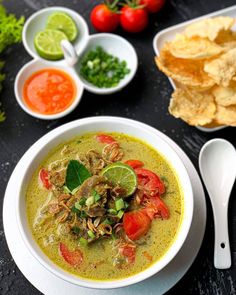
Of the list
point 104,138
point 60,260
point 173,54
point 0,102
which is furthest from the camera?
point 0,102

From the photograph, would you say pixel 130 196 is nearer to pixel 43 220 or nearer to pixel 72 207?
pixel 72 207

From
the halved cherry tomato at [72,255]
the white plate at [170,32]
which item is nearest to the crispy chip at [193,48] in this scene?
the white plate at [170,32]

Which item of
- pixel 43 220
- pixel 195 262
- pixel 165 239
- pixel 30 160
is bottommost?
pixel 195 262

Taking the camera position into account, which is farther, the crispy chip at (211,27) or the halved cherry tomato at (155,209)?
the crispy chip at (211,27)

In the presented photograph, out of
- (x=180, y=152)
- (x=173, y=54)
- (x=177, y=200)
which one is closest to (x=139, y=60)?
(x=173, y=54)

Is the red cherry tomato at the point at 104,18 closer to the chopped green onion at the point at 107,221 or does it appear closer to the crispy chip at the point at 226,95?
the crispy chip at the point at 226,95

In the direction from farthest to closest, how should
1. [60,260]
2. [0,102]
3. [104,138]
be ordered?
[0,102] < [104,138] < [60,260]

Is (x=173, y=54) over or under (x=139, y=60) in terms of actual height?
over
